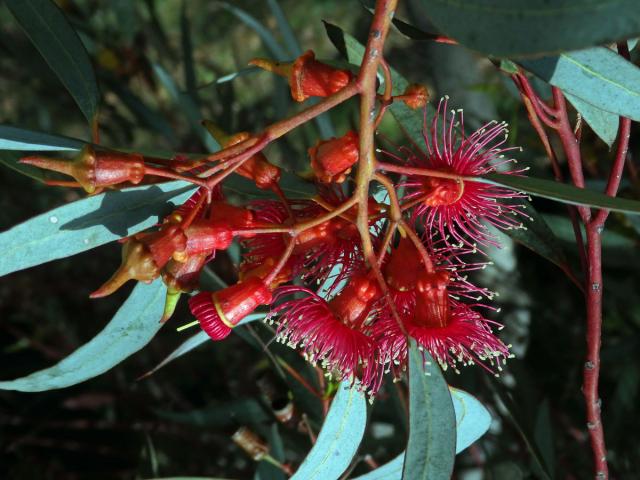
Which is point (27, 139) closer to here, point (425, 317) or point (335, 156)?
point (335, 156)

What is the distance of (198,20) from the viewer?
3773 mm

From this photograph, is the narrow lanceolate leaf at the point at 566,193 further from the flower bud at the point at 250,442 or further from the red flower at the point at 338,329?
the flower bud at the point at 250,442

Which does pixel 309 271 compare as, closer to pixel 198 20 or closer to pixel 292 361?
pixel 292 361

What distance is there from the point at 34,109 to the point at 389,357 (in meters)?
2.40

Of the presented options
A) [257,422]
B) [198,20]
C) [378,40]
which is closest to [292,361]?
[257,422]

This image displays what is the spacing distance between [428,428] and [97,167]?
46 cm

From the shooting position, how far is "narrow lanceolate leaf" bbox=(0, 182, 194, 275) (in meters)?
0.81

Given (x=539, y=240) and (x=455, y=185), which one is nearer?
(x=455, y=185)

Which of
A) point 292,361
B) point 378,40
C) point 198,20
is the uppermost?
point 198,20

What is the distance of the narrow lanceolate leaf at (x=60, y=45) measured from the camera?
91 cm

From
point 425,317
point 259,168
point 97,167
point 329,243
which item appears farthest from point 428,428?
point 97,167

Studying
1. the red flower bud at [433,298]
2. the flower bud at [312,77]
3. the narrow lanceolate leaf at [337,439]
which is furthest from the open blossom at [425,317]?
the flower bud at [312,77]

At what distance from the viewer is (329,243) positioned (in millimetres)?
896

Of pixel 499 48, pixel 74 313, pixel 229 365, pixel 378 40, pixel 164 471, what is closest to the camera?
pixel 499 48
